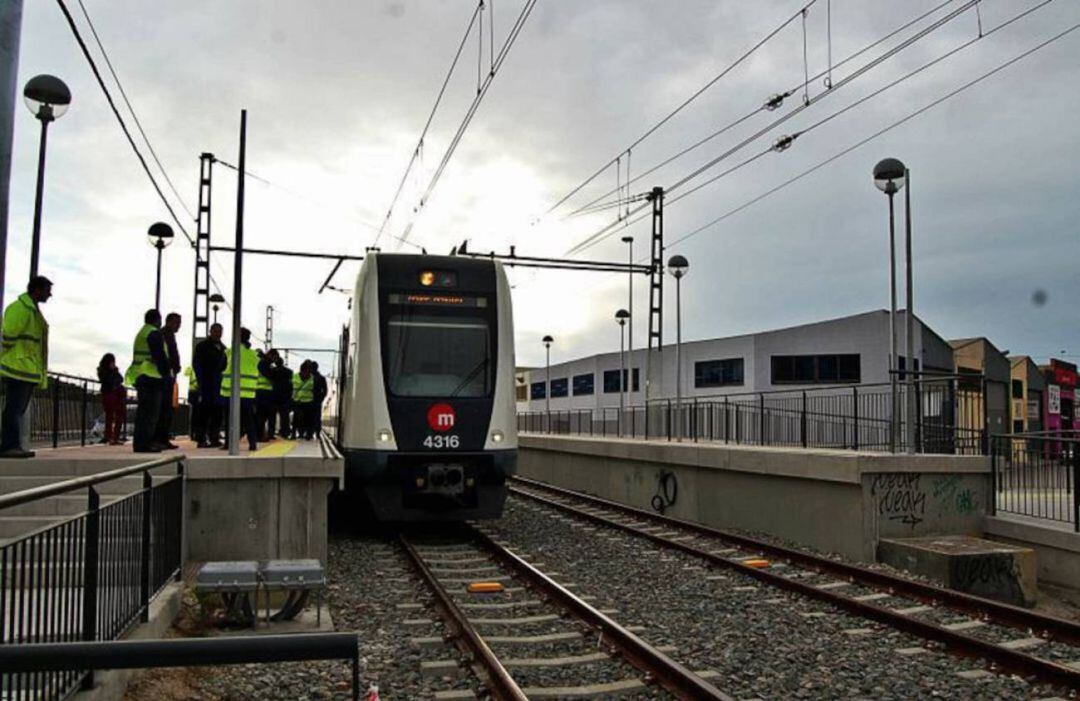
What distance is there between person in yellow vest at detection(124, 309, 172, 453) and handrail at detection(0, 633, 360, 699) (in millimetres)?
8620

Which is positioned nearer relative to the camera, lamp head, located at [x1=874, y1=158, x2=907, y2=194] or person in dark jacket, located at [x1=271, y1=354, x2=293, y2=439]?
lamp head, located at [x1=874, y1=158, x2=907, y2=194]

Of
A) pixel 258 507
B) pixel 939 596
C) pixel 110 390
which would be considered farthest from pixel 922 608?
pixel 110 390

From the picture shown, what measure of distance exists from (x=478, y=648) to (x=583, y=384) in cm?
5620

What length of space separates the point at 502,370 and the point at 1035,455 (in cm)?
704

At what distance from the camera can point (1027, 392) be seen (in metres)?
45.2

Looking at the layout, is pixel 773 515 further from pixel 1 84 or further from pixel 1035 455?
pixel 1 84

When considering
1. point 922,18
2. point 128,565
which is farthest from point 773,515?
point 128,565

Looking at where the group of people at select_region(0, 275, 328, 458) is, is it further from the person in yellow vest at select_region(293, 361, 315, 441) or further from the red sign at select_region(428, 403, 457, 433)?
the red sign at select_region(428, 403, 457, 433)

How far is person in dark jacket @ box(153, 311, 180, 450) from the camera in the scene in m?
10.9

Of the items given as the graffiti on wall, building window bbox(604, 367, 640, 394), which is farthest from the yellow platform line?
building window bbox(604, 367, 640, 394)

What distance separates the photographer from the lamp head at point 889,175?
12.5 m

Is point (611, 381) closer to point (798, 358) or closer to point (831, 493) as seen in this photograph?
point (798, 358)

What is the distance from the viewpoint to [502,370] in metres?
12.2

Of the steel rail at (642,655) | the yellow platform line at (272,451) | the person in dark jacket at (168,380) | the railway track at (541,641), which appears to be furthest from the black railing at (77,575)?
the person in dark jacket at (168,380)
